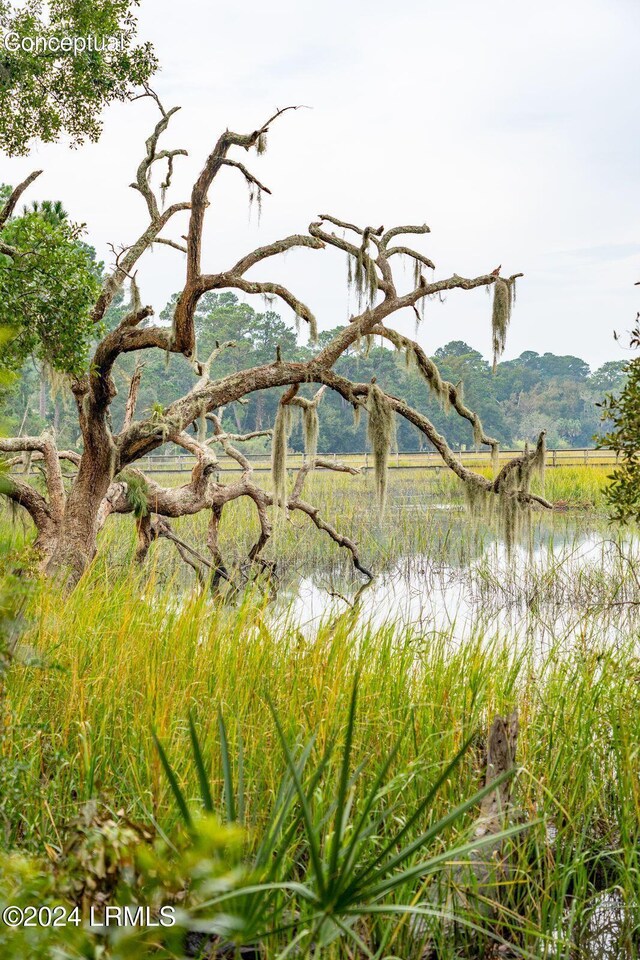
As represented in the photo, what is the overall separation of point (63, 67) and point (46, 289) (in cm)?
384

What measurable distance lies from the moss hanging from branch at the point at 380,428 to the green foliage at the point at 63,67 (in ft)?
13.9

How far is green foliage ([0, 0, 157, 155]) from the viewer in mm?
8906

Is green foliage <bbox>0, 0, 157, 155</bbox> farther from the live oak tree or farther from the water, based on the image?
the water

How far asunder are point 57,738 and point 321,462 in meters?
6.36

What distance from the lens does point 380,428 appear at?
26.5 feet

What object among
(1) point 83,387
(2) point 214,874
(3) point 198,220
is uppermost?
(3) point 198,220

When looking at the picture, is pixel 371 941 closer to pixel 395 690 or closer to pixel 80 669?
pixel 395 690

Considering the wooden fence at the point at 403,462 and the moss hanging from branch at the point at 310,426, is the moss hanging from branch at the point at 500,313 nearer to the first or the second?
the moss hanging from branch at the point at 310,426

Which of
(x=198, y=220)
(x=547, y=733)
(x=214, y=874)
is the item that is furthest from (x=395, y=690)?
(x=198, y=220)

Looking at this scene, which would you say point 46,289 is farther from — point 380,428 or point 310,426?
point 380,428

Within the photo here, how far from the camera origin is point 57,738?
373 cm

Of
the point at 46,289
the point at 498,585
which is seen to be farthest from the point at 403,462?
Result: the point at 46,289

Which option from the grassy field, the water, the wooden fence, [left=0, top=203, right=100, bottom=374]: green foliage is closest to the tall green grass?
the grassy field

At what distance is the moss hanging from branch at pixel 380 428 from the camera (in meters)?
8.02
